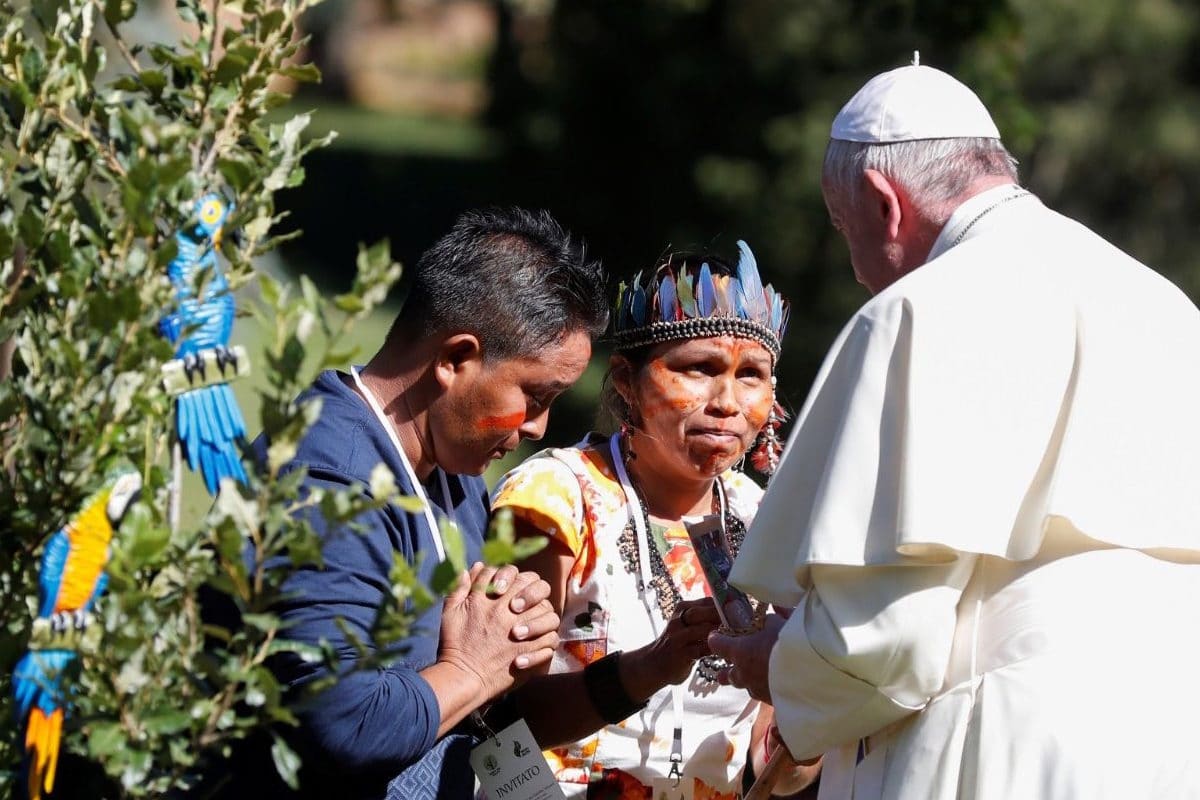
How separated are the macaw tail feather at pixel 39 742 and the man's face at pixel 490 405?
1.07m

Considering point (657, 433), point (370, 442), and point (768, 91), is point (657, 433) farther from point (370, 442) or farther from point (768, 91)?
point (768, 91)

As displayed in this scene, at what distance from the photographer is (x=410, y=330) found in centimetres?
294

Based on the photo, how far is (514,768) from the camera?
298cm

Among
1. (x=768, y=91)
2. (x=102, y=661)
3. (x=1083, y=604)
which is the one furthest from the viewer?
(x=768, y=91)

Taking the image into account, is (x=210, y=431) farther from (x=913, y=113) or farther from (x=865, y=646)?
(x=913, y=113)

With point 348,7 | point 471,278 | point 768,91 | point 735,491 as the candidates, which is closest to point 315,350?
point 735,491

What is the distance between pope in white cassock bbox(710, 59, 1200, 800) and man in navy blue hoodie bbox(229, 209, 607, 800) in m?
0.50

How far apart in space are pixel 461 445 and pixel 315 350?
5052 millimetres

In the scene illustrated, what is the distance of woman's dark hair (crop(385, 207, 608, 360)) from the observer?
114 inches

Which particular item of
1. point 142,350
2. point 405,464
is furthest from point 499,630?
point 142,350

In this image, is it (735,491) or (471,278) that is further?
(735,491)

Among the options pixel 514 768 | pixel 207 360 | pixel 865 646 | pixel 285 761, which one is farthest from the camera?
pixel 514 768

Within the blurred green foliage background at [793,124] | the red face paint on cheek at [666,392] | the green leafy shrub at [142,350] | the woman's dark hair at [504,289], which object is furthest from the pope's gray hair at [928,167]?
the blurred green foliage background at [793,124]

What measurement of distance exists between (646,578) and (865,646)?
3.10 feet
